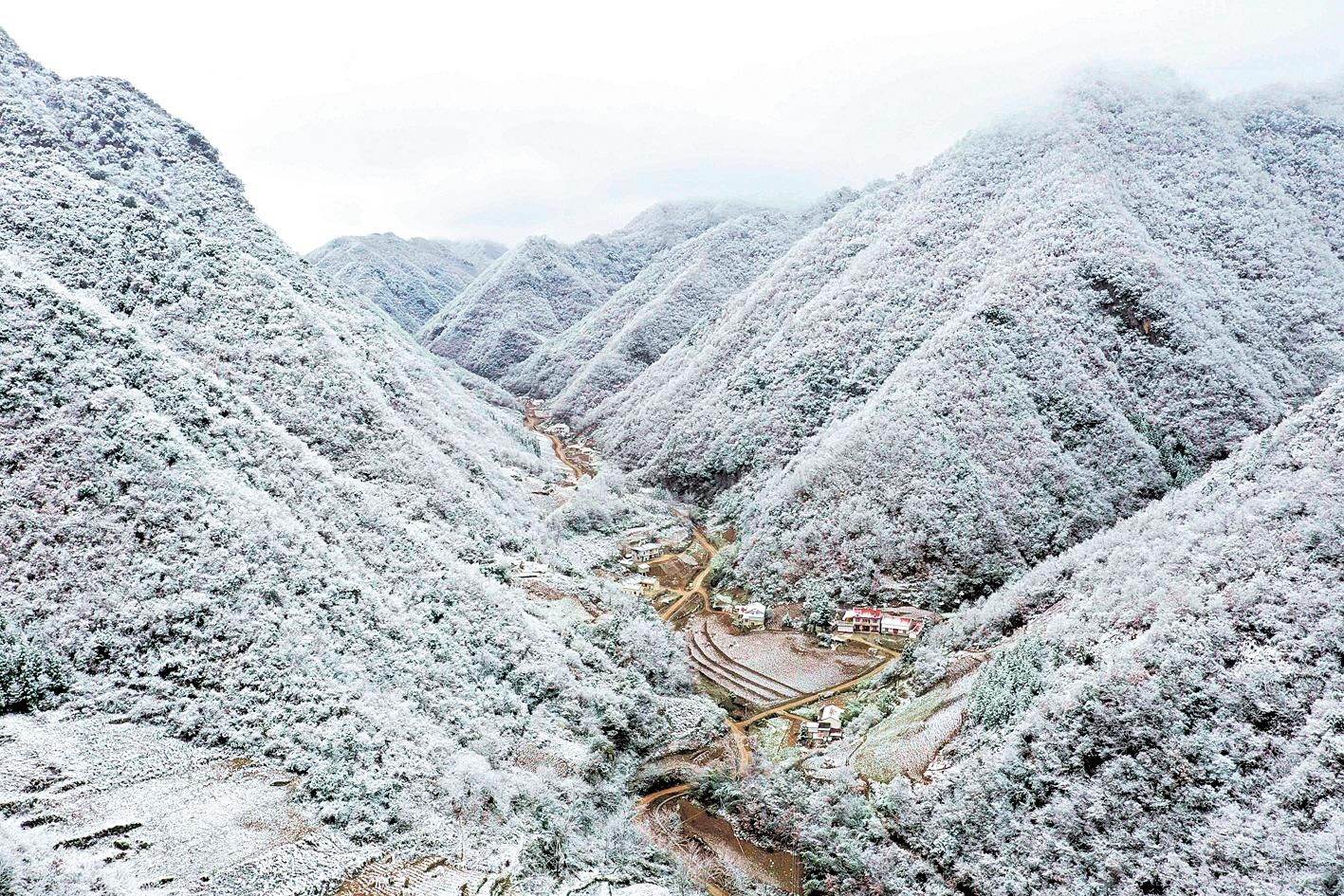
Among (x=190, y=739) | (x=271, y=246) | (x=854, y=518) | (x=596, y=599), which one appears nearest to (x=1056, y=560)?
(x=854, y=518)

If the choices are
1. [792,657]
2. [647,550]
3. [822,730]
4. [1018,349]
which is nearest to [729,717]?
[822,730]

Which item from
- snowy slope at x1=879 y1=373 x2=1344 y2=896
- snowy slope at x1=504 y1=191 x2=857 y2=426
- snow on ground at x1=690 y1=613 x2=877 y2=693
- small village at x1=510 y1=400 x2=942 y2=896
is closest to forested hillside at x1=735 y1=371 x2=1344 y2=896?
snowy slope at x1=879 y1=373 x2=1344 y2=896

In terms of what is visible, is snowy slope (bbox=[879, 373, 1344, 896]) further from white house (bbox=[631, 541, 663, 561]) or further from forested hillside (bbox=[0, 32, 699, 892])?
white house (bbox=[631, 541, 663, 561])

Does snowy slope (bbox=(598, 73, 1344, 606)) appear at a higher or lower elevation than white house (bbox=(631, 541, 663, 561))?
higher

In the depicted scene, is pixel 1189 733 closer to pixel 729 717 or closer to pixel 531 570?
pixel 729 717

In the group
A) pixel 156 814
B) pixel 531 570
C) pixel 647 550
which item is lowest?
pixel 647 550

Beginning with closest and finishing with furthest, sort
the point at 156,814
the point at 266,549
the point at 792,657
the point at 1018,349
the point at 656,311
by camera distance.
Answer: the point at 156,814 → the point at 266,549 → the point at 792,657 → the point at 1018,349 → the point at 656,311

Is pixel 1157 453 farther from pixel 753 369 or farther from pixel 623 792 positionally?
pixel 623 792

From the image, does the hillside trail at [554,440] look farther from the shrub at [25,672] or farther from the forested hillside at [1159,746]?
the shrub at [25,672]
